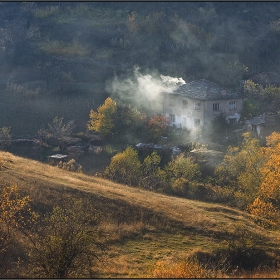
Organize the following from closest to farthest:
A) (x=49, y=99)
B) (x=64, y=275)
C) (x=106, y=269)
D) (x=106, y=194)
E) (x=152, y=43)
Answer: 1. (x=64, y=275)
2. (x=106, y=269)
3. (x=106, y=194)
4. (x=49, y=99)
5. (x=152, y=43)

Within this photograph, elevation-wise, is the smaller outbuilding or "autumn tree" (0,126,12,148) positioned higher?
"autumn tree" (0,126,12,148)

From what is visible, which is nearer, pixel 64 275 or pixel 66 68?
pixel 64 275

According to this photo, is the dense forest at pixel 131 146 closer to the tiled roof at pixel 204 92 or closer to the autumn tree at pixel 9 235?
the autumn tree at pixel 9 235

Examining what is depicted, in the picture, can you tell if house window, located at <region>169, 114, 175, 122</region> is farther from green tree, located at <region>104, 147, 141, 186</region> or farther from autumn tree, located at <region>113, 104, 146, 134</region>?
green tree, located at <region>104, 147, 141, 186</region>

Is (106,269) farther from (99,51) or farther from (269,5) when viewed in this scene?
(269,5)

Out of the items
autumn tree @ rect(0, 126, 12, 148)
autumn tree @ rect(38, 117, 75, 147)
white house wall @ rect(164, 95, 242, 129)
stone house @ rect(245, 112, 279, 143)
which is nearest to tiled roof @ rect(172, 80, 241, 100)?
white house wall @ rect(164, 95, 242, 129)


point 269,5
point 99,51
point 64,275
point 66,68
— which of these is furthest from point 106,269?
point 269,5
